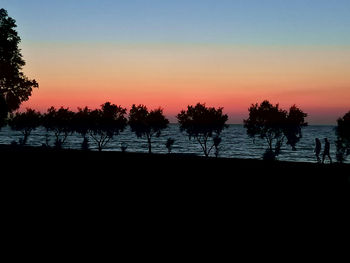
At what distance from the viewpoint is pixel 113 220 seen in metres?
9.44

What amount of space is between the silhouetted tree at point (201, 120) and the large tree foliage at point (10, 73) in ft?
118

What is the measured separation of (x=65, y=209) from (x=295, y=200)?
807 cm

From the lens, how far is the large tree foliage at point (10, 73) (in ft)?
98.9

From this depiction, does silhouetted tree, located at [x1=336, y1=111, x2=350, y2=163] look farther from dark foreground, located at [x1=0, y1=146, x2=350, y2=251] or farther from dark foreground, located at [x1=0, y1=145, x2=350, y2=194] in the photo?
dark foreground, located at [x1=0, y1=146, x2=350, y2=251]

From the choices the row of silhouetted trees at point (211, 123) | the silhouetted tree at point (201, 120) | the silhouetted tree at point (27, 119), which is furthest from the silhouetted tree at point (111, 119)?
the silhouetted tree at point (27, 119)

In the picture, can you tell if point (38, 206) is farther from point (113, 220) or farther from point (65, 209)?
point (113, 220)

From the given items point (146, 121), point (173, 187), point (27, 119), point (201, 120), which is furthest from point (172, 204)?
point (27, 119)

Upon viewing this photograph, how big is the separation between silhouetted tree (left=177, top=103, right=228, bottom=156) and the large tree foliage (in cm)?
3598

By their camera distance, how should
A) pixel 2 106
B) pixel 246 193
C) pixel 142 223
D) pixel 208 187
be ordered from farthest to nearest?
pixel 2 106 → pixel 208 187 → pixel 246 193 → pixel 142 223

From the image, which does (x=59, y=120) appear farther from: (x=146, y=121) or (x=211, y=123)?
(x=211, y=123)

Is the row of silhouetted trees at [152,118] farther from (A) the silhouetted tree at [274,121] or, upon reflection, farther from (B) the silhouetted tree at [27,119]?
(B) the silhouetted tree at [27,119]

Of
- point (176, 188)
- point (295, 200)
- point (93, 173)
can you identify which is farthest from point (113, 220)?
point (93, 173)

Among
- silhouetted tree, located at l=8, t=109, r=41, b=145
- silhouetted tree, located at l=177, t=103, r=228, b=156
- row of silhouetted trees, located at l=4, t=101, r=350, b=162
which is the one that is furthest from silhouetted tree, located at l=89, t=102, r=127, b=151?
silhouetted tree, located at l=8, t=109, r=41, b=145

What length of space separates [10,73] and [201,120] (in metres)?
38.8
